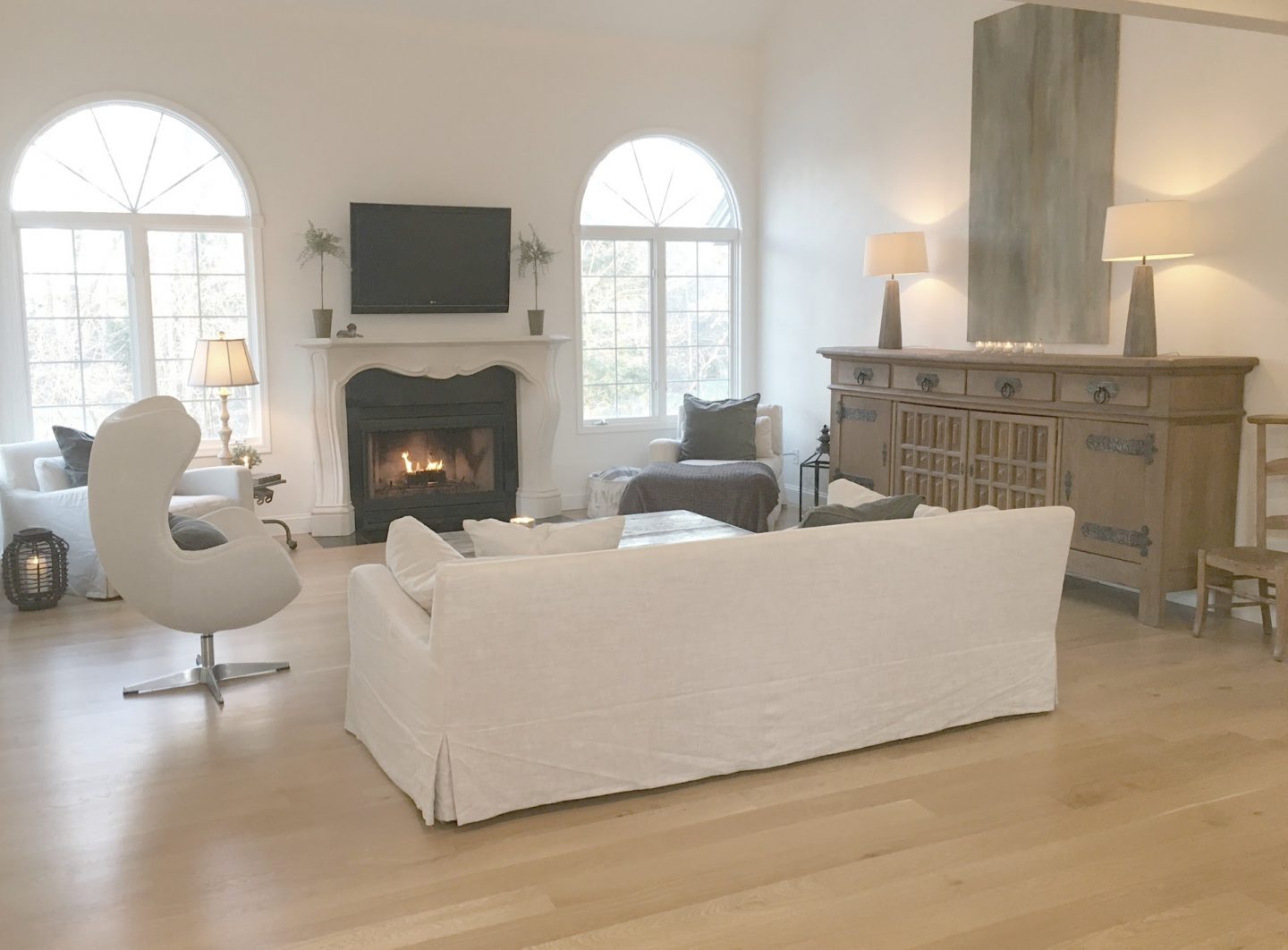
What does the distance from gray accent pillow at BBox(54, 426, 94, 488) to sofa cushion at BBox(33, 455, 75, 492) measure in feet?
0.07

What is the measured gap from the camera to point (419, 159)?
7.66 meters

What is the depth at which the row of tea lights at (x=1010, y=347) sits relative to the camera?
19.8 feet

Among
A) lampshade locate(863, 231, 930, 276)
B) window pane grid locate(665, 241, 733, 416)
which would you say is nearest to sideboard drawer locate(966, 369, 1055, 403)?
lampshade locate(863, 231, 930, 276)

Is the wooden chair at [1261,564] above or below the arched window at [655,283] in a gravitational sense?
below

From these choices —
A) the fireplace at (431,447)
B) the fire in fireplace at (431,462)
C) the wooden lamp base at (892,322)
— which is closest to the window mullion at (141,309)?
the fireplace at (431,447)

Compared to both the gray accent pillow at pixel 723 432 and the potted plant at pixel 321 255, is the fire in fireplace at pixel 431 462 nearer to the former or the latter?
the potted plant at pixel 321 255

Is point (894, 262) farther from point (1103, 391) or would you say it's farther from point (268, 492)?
point (268, 492)

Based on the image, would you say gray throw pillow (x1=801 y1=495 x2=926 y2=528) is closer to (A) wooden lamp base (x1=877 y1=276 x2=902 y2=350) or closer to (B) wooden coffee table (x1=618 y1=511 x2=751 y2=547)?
(B) wooden coffee table (x1=618 y1=511 x2=751 y2=547)

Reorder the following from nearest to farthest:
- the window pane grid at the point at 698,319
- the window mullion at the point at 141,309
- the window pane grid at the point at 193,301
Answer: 1. the window mullion at the point at 141,309
2. the window pane grid at the point at 193,301
3. the window pane grid at the point at 698,319

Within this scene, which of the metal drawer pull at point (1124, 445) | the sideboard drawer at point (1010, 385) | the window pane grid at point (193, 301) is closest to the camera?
the metal drawer pull at point (1124, 445)

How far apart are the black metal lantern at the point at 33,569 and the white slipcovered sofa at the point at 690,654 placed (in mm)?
2628

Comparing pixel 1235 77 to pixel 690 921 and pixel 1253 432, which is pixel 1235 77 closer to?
pixel 1253 432

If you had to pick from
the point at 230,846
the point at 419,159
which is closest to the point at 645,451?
the point at 419,159

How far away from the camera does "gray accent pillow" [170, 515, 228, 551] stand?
4250mm
